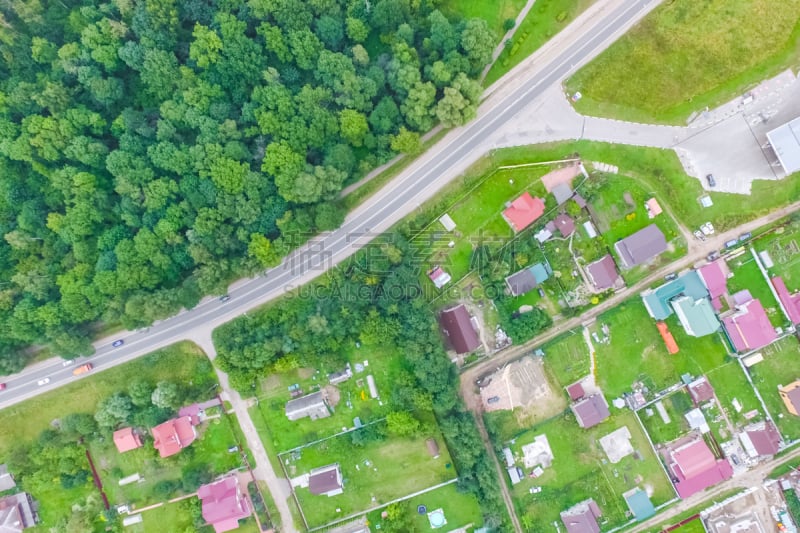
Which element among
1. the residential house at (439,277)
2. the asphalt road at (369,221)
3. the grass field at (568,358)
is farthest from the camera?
the asphalt road at (369,221)

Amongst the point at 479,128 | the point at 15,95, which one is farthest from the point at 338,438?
the point at 15,95

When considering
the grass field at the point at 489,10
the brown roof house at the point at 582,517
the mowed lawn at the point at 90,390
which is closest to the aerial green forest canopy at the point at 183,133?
the grass field at the point at 489,10

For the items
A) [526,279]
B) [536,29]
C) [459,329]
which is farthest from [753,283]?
[536,29]

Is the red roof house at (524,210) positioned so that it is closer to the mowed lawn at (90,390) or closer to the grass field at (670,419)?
the grass field at (670,419)

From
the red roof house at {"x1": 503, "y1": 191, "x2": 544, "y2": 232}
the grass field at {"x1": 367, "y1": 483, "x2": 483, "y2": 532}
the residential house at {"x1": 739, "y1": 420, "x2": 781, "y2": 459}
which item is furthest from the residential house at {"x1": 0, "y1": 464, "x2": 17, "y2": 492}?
the residential house at {"x1": 739, "y1": 420, "x2": 781, "y2": 459}

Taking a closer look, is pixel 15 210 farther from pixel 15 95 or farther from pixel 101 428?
pixel 101 428
